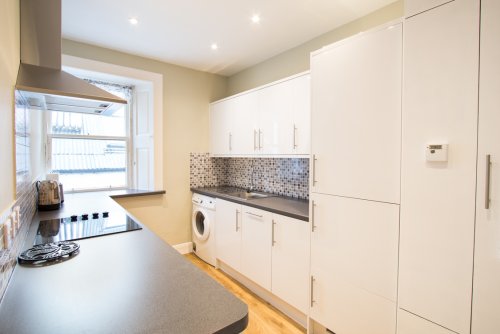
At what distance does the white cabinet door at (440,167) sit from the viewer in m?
1.14

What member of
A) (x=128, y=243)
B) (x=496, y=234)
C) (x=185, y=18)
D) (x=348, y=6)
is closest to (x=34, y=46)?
(x=185, y=18)

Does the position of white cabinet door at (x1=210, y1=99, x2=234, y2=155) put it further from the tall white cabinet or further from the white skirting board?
the tall white cabinet

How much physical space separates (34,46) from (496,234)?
8.40ft

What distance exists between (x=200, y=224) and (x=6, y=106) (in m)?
2.62

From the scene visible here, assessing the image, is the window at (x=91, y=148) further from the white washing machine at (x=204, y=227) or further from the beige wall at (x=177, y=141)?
the white washing machine at (x=204, y=227)

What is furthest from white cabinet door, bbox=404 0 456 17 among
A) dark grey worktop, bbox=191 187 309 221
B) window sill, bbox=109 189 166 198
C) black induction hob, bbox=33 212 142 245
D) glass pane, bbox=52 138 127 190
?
glass pane, bbox=52 138 127 190

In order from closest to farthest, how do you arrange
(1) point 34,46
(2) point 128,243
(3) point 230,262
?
1. (2) point 128,243
2. (1) point 34,46
3. (3) point 230,262

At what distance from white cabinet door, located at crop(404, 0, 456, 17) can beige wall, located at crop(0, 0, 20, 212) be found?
1786 mm

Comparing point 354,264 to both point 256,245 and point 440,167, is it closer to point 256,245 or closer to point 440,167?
point 440,167

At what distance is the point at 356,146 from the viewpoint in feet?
5.15

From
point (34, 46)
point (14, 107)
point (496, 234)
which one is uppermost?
point (34, 46)

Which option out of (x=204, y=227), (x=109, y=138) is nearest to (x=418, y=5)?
(x=204, y=227)

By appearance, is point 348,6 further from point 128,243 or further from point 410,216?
point 128,243

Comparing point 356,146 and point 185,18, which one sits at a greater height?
point 185,18
